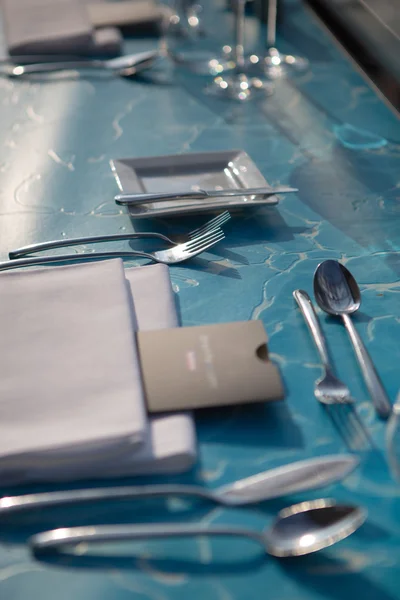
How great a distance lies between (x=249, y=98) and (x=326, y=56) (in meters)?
0.26

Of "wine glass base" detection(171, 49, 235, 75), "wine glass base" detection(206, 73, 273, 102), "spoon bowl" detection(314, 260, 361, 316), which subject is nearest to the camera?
"spoon bowl" detection(314, 260, 361, 316)

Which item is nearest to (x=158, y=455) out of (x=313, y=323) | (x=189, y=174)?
(x=313, y=323)

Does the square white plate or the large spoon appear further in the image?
the square white plate

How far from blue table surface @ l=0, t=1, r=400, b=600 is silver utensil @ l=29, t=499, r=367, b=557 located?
0.4 inches

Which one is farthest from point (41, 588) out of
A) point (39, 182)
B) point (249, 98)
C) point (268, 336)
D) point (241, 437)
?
point (249, 98)

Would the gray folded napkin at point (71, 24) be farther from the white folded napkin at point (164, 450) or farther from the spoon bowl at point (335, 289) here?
the white folded napkin at point (164, 450)

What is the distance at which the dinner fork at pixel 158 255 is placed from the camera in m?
0.73

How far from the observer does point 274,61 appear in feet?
4.29

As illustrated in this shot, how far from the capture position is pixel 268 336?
650mm

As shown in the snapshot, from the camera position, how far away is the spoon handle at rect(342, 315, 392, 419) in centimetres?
56

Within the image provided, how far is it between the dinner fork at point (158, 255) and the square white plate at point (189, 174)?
0.06 meters

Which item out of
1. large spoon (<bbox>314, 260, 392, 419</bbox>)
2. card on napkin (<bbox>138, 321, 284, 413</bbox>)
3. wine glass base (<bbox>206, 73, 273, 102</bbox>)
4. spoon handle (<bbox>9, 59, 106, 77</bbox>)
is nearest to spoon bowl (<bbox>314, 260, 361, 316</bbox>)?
large spoon (<bbox>314, 260, 392, 419</bbox>)

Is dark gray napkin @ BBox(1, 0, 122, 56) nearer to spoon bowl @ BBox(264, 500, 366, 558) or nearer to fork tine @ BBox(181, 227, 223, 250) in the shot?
fork tine @ BBox(181, 227, 223, 250)

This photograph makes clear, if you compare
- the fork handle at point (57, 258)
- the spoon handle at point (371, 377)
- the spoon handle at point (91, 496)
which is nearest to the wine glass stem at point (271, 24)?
the fork handle at point (57, 258)
